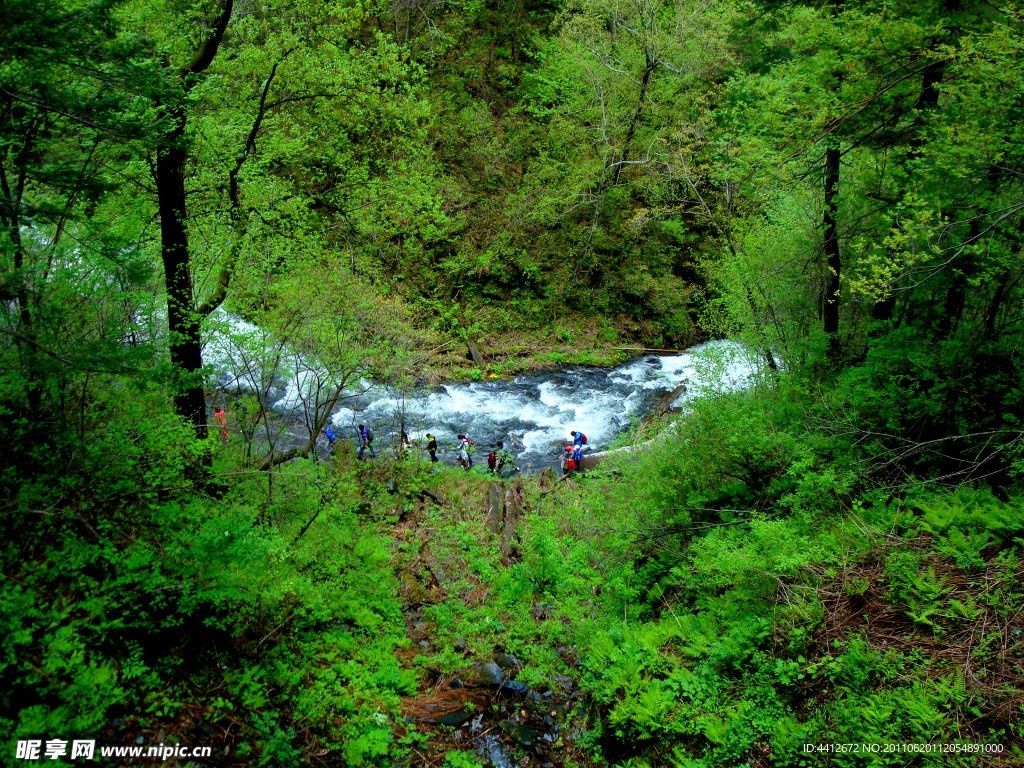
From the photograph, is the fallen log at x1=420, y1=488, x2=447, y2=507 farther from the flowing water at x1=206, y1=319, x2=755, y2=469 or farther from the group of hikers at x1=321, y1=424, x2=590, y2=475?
the flowing water at x1=206, y1=319, x2=755, y2=469

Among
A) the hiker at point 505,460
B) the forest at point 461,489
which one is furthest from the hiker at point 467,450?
the forest at point 461,489

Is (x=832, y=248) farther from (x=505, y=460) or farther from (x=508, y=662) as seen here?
(x=505, y=460)

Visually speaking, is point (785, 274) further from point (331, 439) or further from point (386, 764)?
point (331, 439)

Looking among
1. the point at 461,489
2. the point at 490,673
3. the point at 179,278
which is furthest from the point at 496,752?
the point at 461,489

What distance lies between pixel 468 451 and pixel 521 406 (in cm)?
522

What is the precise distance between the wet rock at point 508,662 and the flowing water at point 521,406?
26.0 ft

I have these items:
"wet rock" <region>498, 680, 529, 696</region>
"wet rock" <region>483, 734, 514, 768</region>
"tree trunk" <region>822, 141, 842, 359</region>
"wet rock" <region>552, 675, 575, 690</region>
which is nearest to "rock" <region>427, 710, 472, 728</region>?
"wet rock" <region>483, 734, 514, 768</region>

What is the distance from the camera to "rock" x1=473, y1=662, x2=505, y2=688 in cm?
611

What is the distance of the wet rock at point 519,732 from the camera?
17.2 ft

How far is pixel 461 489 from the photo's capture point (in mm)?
12508

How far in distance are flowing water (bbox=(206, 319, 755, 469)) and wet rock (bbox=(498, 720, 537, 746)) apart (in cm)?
901

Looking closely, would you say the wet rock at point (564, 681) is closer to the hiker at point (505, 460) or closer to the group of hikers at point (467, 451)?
the group of hikers at point (467, 451)

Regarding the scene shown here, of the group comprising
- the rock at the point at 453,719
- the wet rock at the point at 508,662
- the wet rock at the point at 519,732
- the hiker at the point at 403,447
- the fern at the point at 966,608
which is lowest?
the wet rock at the point at 519,732

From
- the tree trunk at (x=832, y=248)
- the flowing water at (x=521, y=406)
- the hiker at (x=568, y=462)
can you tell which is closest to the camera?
the tree trunk at (x=832, y=248)
